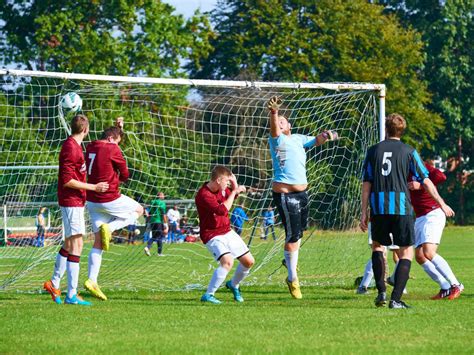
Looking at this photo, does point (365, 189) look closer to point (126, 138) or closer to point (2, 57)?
point (126, 138)

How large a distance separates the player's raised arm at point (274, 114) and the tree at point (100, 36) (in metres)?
28.9

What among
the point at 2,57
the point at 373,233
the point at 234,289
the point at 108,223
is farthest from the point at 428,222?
the point at 2,57

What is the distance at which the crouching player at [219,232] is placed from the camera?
11.4m

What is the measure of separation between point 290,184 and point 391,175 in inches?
78.2

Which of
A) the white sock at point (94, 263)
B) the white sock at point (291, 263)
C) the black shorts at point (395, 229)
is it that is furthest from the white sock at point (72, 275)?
the black shorts at point (395, 229)

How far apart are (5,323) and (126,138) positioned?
529 inches

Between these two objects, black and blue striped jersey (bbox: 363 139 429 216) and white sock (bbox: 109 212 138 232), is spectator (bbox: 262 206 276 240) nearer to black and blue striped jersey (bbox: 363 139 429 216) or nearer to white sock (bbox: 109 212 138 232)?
white sock (bbox: 109 212 138 232)

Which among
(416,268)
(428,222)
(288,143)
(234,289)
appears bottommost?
(416,268)

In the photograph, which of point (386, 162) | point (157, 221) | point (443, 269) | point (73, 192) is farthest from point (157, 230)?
point (386, 162)

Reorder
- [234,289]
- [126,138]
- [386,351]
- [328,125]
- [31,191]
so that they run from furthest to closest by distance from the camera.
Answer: [31,191]
[126,138]
[328,125]
[234,289]
[386,351]

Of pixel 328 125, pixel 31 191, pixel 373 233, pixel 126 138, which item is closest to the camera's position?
pixel 373 233

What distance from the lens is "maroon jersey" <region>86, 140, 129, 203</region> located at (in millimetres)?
11664

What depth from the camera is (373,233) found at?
34.0ft

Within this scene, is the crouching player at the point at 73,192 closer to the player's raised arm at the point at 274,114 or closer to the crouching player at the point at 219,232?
the crouching player at the point at 219,232
